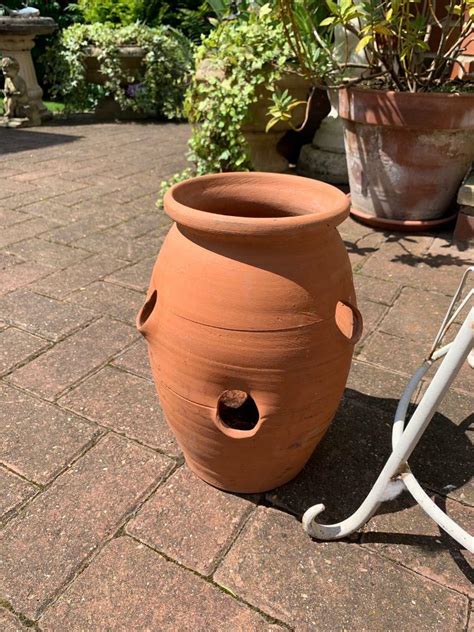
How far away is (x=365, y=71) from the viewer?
4.20 m

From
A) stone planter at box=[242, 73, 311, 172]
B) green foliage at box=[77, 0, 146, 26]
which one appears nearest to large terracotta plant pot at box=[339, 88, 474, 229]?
stone planter at box=[242, 73, 311, 172]

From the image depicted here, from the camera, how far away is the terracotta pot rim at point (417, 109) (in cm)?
346

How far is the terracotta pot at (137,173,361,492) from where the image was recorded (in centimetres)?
142

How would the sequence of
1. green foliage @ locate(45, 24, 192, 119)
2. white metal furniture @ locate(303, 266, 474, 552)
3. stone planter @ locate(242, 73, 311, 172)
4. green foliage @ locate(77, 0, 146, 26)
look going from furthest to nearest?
1. green foliage @ locate(77, 0, 146, 26)
2. green foliage @ locate(45, 24, 192, 119)
3. stone planter @ locate(242, 73, 311, 172)
4. white metal furniture @ locate(303, 266, 474, 552)

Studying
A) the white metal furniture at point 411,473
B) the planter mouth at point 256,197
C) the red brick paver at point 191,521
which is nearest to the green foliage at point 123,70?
the planter mouth at point 256,197

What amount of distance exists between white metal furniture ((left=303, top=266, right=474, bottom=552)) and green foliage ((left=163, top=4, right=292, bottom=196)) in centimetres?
284

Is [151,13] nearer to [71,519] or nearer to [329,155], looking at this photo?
[329,155]

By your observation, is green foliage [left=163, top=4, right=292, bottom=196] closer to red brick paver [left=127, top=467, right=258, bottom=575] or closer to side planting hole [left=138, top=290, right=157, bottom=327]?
side planting hole [left=138, top=290, right=157, bottom=327]

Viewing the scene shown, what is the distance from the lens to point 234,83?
4109 mm

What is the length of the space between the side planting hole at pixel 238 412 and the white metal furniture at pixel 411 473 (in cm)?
38

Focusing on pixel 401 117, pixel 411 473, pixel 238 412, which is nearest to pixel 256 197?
pixel 238 412

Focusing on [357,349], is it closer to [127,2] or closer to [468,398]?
[468,398]

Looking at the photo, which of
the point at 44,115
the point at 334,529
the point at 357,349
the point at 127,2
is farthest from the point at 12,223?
the point at 127,2

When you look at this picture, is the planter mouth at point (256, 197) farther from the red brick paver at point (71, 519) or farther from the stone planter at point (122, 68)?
the stone planter at point (122, 68)
